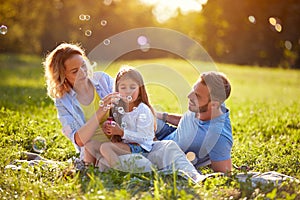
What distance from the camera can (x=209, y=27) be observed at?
33.8m

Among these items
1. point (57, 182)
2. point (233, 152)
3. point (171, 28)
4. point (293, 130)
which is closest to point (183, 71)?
point (293, 130)

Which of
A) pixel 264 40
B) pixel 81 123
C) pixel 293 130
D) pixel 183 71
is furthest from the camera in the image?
pixel 264 40

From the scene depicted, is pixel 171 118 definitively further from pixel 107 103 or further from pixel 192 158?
pixel 107 103

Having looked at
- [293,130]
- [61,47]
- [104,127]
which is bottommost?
[293,130]

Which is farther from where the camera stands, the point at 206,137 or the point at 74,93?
the point at 74,93

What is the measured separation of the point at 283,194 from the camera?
3734 millimetres

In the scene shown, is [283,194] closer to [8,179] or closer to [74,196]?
[74,196]

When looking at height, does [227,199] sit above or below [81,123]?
below

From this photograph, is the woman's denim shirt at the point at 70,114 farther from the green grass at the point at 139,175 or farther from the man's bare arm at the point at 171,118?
the man's bare arm at the point at 171,118

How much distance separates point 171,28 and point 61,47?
3718 cm

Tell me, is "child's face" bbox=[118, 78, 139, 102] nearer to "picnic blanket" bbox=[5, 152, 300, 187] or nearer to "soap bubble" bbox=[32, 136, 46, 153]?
"picnic blanket" bbox=[5, 152, 300, 187]

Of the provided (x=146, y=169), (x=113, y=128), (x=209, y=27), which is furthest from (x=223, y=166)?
(x=209, y=27)

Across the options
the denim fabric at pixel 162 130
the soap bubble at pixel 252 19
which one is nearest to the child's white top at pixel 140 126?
the denim fabric at pixel 162 130

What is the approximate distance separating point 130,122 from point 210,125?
29.9 inches
